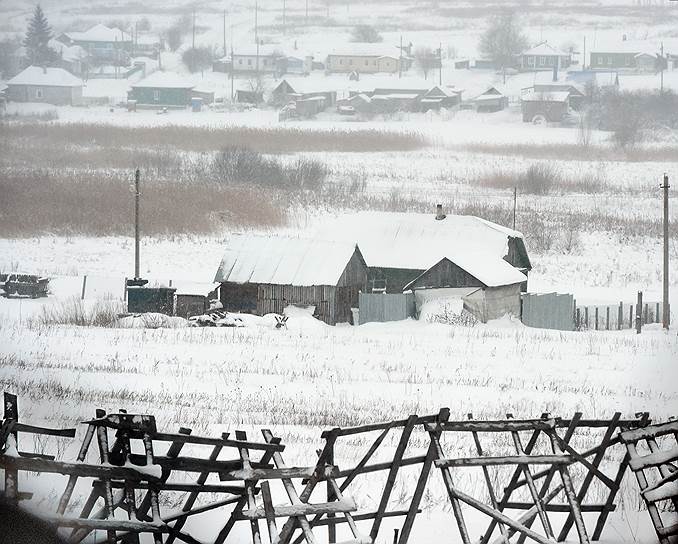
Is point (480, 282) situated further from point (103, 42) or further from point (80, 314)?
point (103, 42)

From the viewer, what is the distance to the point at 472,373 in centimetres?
1755

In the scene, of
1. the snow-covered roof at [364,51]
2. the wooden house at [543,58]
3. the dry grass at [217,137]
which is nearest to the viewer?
the dry grass at [217,137]

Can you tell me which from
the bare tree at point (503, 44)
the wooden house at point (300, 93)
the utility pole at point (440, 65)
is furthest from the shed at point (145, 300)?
the bare tree at point (503, 44)

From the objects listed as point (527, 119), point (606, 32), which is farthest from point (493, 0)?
point (527, 119)

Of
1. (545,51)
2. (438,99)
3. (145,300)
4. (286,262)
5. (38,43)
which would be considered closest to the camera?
(145,300)

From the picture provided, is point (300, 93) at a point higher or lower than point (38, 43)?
lower

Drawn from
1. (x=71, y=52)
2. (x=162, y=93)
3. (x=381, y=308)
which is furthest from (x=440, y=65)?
(x=381, y=308)

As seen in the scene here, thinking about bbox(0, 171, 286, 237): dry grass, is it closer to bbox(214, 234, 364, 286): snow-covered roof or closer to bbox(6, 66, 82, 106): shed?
bbox(214, 234, 364, 286): snow-covered roof

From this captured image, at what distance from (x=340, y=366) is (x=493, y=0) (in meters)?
74.1

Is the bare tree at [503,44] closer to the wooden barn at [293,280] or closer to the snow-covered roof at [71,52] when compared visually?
the snow-covered roof at [71,52]

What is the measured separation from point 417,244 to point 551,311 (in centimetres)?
447

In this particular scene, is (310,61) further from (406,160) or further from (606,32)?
(406,160)

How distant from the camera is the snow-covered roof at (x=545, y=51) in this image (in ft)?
261

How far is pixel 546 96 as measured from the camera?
68.6 meters
